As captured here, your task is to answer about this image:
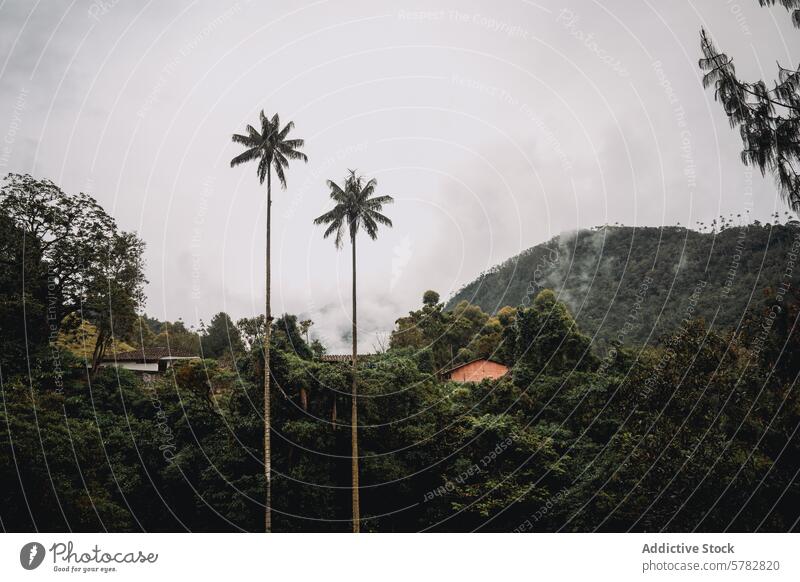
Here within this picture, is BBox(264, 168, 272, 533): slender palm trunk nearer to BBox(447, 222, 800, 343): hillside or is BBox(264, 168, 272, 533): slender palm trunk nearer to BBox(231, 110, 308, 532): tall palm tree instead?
BBox(231, 110, 308, 532): tall palm tree

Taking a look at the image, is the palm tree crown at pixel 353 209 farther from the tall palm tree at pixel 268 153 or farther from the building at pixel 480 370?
the building at pixel 480 370

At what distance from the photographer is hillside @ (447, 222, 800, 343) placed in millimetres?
48719

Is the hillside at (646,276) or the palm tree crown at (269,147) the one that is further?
the hillside at (646,276)

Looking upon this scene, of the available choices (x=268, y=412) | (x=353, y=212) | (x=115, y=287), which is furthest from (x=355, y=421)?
(x=115, y=287)

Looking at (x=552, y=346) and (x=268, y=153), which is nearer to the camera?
(x=268, y=153)

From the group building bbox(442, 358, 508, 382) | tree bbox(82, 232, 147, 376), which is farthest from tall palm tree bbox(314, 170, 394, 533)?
building bbox(442, 358, 508, 382)

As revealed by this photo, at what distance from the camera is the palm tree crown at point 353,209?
24859 mm

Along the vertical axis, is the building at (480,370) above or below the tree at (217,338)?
below

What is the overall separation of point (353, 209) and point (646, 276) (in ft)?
159

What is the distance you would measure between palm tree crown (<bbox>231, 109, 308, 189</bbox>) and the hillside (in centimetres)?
2834

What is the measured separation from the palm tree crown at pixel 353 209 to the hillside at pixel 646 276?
76.2 ft

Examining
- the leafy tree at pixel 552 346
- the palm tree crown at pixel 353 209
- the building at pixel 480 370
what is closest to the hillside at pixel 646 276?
the leafy tree at pixel 552 346

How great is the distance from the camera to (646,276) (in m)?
58.9

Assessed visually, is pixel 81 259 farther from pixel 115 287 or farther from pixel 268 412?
pixel 268 412
